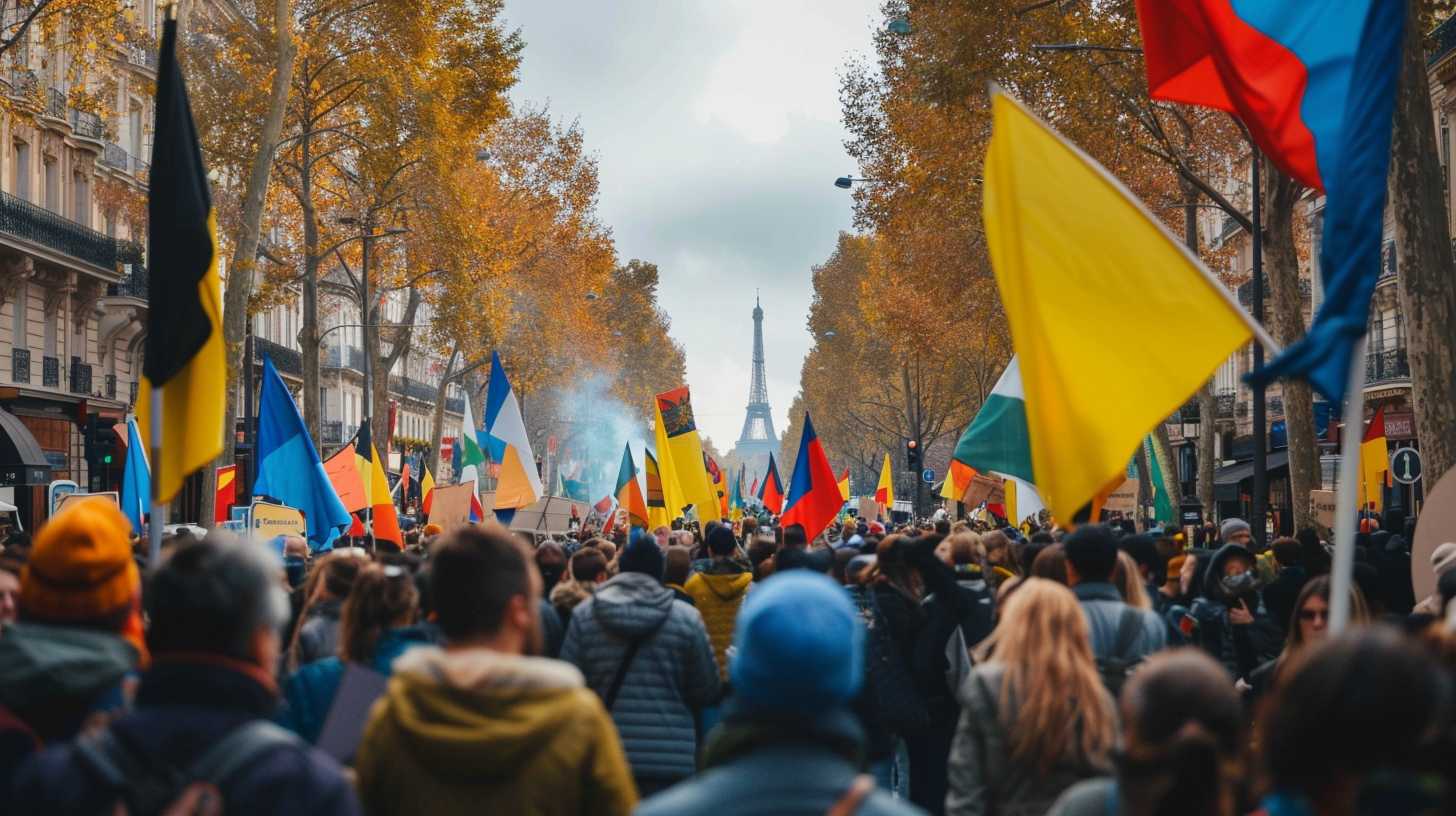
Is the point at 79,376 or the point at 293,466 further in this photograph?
the point at 79,376

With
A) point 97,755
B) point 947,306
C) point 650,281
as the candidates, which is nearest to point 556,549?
point 97,755

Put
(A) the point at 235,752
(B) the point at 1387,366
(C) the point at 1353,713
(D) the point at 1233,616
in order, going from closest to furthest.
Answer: (C) the point at 1353,713 < (A) the point at 235,752 < (D) the point at 1233,616 < (B) the point at 1387,366

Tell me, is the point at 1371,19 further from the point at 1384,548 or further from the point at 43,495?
the point at 43,495

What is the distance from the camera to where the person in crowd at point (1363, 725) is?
2602 millimetres

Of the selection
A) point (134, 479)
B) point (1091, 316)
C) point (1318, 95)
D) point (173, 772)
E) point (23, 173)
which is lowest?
point (173, 772)

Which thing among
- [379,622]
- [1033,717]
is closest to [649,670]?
[379,622]

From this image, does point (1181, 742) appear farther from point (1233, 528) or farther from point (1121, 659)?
point (1233, 528)

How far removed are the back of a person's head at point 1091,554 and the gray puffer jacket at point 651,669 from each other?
56.8 inches

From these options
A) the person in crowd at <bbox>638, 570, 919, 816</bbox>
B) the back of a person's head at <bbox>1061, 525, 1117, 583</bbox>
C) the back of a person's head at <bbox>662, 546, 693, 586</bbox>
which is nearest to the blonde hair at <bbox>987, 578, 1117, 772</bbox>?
the back of a person's head at <bbox>1061, 525, 1117, 583</bbox>

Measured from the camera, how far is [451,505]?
1638 centimetres

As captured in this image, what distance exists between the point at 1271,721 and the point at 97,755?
1.99 metres

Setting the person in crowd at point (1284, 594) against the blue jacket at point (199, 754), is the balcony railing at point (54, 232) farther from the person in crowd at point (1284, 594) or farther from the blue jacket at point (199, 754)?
the blue jacket at point (199, 754)

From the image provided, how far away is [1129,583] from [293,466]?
8560 millimetres

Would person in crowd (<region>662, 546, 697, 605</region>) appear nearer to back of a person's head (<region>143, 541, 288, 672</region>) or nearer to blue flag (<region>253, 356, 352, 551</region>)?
back of a person's head (<region>143, 541, 288, 672</region>)
